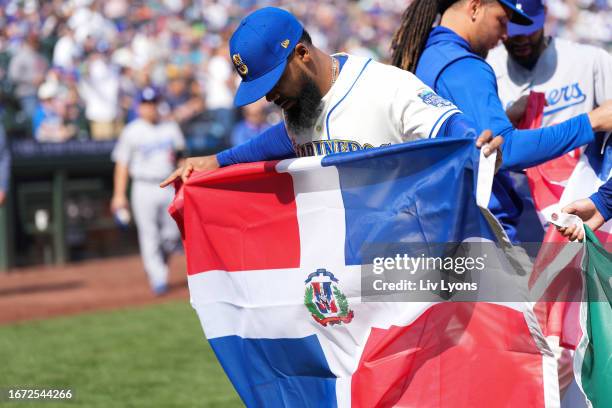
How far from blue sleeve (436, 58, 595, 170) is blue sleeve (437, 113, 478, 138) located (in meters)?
0.09

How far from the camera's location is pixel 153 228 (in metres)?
11.0

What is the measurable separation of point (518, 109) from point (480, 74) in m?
0.98

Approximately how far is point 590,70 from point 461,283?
174 centimetres

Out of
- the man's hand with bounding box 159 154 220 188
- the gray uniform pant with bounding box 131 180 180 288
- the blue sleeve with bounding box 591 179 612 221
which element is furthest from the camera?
the gray uniform pant with bounding box 131 180 180 288

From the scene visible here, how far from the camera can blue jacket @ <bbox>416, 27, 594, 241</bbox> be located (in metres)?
3.18

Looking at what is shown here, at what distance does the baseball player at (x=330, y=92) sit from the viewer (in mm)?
3240

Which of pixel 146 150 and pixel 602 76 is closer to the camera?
pixel 602 76

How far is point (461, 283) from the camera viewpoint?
10.6 ft

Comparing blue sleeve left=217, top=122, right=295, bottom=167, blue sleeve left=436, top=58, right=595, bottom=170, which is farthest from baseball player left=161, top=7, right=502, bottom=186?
blue sleeve left=217, top=122, right=295, bottom=167

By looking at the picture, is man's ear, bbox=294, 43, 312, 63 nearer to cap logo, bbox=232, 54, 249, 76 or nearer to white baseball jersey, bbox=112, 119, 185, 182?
cap logo, bbox=232, 54, 249, 76

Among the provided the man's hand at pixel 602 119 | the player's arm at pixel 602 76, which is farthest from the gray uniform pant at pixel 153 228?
the man's hand at pixel 602 119

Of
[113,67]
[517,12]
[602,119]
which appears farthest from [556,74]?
[113,67]

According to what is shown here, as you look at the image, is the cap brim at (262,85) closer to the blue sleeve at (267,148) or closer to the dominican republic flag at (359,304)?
the dominican republic flag at (359,304)

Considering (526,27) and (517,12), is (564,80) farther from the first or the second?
(517,12)
